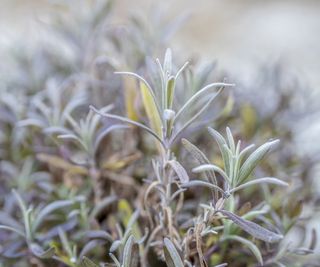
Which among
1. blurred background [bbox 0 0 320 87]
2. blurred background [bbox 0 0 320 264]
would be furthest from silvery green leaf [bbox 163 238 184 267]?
blurred background [bbox 0 0 320 87]

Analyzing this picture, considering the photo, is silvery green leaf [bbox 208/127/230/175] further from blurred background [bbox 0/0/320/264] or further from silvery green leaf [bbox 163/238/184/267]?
blurred background [bbox 0/0/320/264]

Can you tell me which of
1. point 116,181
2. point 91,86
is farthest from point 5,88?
point 116,181

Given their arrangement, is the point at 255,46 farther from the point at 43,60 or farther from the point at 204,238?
the point at 204,238

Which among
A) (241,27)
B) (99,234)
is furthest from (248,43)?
(99,234)

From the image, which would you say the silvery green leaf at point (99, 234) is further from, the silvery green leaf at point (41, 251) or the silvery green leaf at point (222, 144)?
the silvery green leaf at point (222, 144)

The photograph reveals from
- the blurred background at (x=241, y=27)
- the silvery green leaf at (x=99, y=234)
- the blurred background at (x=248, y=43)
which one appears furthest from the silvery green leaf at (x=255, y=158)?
the blurred background at (x=241, y=27)
